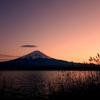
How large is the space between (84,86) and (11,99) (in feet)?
17.7

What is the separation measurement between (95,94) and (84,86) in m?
1.68

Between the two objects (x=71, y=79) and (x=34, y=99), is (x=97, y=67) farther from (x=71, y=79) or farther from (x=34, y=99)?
(x=34, y=99)

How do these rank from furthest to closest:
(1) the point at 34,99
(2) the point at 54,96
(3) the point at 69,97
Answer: (1) the point at 34,99 → (2) the point at 54,96 → (3) the point at 69,97

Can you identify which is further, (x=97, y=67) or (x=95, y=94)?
(x=97, y=67)

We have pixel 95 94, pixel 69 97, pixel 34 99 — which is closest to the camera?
pixel 95 94

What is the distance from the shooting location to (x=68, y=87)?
16406 mm

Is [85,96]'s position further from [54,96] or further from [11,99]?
[11,99]

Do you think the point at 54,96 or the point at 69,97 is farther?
the point at 54,96

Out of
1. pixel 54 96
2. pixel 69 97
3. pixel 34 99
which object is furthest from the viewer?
pixel 34 99

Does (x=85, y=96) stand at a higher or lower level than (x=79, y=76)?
lower

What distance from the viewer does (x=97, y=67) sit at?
52.3 ft

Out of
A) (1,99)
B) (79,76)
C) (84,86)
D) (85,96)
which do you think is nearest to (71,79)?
(79,76)

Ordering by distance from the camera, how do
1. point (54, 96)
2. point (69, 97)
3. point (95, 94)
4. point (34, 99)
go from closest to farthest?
point (95, 94)
point (69, 97)
point (54, 96)
point (34, 99)

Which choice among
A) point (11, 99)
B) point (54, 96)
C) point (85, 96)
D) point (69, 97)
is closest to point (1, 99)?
point (11, 99)
